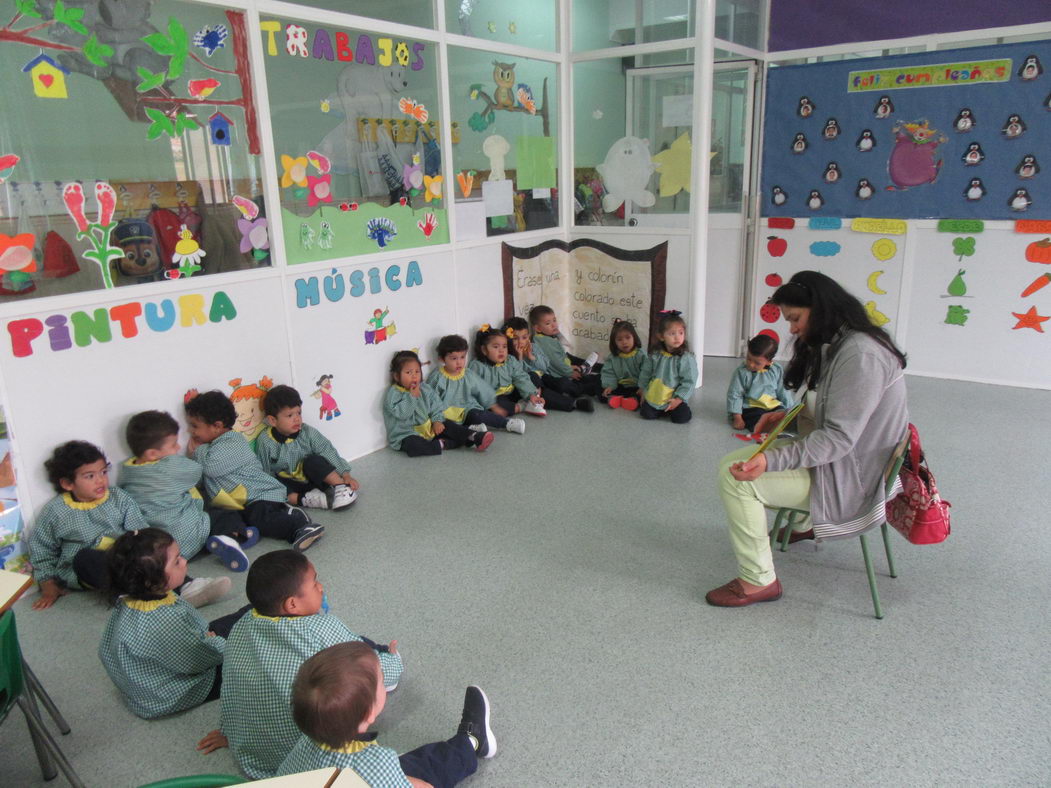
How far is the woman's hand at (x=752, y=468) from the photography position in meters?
2.50

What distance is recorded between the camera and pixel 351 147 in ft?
13.2

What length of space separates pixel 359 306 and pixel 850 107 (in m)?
3.66

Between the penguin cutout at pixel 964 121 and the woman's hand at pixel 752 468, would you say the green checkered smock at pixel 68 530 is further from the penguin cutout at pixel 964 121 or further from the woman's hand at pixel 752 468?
the penguin cutout at pixel 964 121

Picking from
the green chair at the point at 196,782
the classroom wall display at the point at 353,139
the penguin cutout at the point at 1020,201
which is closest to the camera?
the green chair at the point at 196,782

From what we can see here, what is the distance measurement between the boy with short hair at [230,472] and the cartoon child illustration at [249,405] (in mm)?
130

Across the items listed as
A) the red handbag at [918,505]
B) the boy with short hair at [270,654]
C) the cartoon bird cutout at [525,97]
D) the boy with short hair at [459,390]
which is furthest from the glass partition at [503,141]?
the boy with short hair at [270,654]

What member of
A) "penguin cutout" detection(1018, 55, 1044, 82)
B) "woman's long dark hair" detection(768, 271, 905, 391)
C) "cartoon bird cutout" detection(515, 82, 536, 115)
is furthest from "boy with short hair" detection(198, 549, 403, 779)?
"penguin cutout" detection(1018, 55, 1044, 82)

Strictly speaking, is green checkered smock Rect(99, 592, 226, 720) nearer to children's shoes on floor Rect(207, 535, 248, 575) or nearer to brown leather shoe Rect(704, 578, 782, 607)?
children's shoes on floor Rect(207, 535, 248, 575)

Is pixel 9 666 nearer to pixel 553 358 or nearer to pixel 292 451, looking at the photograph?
pixel 292 451

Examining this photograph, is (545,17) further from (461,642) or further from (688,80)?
(461,642)

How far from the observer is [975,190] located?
5145 millimetres

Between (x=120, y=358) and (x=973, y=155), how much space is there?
509 centimetres

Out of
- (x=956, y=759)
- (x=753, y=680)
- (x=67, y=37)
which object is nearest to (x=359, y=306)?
(x=67, y=37)

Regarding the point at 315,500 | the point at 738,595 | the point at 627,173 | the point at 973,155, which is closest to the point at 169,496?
the point at 315,500
